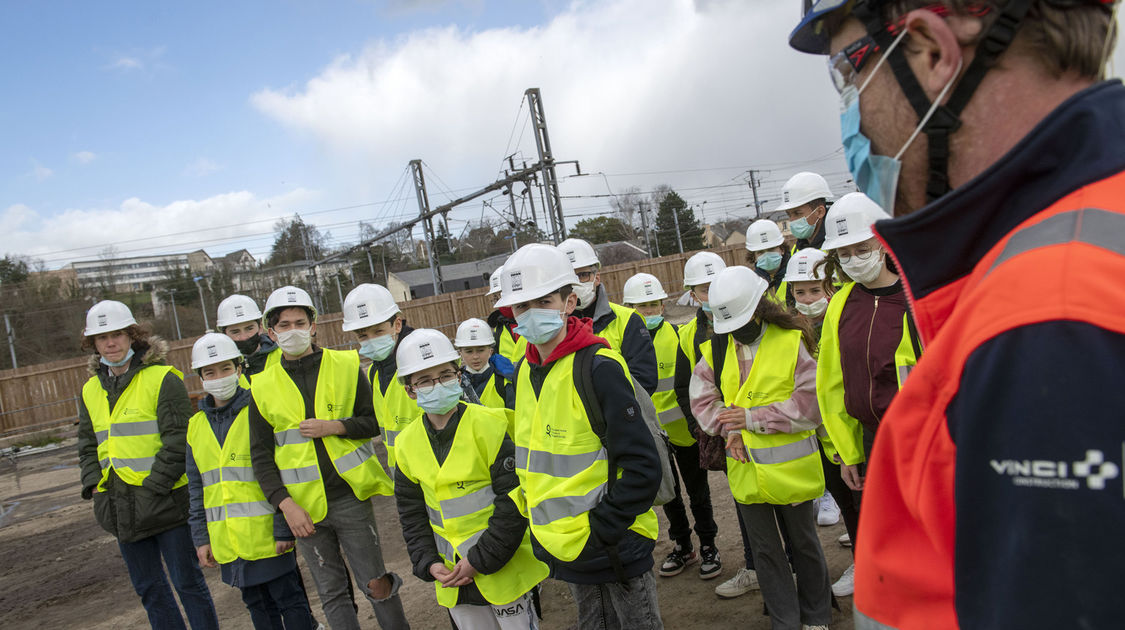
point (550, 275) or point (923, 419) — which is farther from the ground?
point (550, 275)

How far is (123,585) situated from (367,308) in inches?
210

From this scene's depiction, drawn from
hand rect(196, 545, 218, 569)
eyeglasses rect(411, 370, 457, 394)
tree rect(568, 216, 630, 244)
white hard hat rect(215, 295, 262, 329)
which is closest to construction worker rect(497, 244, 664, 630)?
eyeglasses rect(411, 370, 457, 394)

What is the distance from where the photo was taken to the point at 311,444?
15.7 ft

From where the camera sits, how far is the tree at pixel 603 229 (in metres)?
66.4

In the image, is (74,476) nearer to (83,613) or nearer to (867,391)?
(83,613)

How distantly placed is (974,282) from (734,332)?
3289 mm

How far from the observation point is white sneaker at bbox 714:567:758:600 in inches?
202

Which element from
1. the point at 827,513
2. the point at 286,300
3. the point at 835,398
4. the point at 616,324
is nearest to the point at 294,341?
the point at 286,300

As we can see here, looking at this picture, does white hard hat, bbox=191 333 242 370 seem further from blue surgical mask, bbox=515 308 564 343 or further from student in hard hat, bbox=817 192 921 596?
student in hard hat, bbox=817 192 921 596

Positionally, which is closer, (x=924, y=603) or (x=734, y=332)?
(x=924, y=603)

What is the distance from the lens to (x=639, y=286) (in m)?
6.91

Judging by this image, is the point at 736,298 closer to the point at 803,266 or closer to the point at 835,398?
the point at 835,398

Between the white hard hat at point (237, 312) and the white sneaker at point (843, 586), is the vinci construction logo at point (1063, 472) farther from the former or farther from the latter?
the white hard hat at point (237, 312)

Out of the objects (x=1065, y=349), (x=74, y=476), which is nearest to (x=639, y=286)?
(x=1065, y=349)
